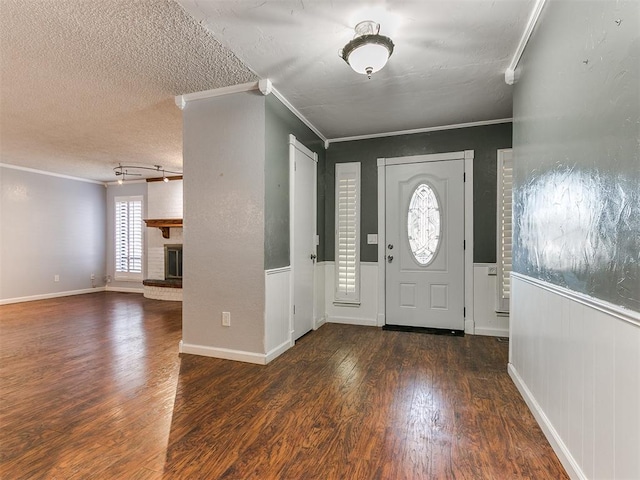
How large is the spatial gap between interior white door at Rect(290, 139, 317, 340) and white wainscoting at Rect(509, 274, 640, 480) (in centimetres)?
214

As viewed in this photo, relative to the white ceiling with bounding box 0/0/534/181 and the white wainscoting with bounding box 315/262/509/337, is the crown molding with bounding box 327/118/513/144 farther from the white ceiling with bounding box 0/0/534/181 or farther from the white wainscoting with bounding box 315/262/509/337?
the white wainscoting with bounding box 315/262/509/337

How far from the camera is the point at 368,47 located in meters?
2.08

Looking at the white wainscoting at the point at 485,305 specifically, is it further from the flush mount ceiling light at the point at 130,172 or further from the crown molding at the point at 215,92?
the flush mount ceiling light at the point at 130,172

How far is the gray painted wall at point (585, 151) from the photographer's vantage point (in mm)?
1131

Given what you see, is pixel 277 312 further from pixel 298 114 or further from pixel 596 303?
pixel 596 303

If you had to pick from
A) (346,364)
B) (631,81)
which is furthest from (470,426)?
(631,81)

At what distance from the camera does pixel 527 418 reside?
2023 millimetres

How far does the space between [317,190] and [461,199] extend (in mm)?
1734

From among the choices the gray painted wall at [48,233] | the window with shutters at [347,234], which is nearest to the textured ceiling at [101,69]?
the gray painted wall at [48,233]

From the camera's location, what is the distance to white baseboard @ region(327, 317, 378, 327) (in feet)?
14.0

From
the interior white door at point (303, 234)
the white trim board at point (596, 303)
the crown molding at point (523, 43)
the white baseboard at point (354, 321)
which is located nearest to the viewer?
the white trim board at point (596, 303)

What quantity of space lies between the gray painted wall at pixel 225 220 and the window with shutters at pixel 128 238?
486 centimetres

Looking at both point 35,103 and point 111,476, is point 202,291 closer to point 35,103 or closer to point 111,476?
point 111,476

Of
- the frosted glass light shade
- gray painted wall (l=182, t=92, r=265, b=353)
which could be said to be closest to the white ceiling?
the frosted glass light shade
